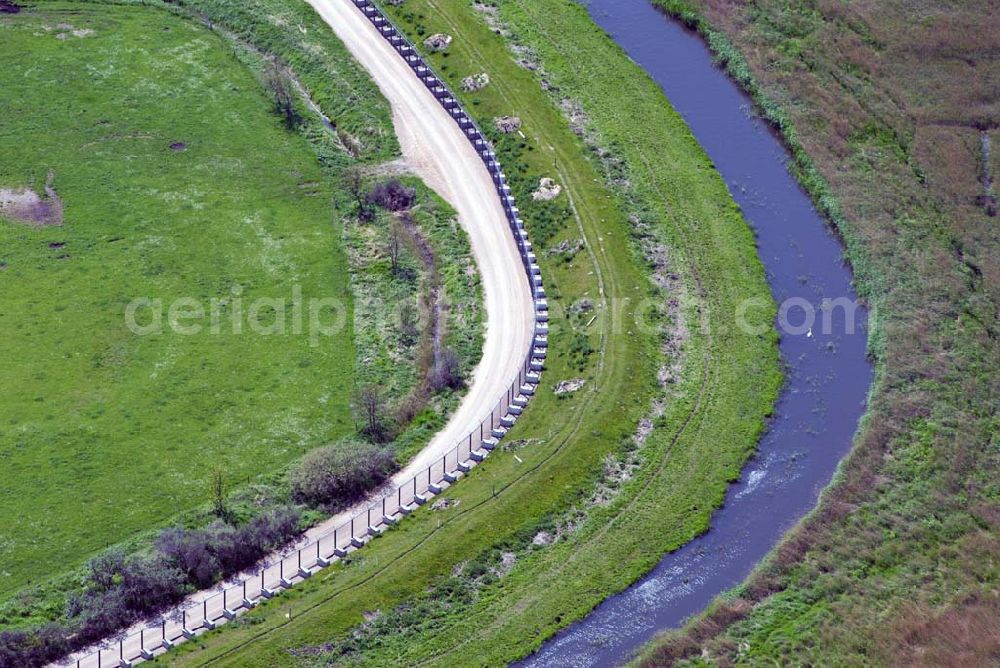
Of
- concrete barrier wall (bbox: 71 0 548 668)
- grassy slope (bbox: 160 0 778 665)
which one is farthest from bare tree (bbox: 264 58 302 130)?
concrete barrier wall (bbox: 71 0 548 668)

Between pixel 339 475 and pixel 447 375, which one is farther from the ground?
pixel 447 375

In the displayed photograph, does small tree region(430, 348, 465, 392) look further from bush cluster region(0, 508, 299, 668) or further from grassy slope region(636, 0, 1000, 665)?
grassy slope region(636, 0, 1000, 665)

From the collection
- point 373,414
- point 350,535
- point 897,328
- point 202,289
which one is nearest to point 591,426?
point 373,414

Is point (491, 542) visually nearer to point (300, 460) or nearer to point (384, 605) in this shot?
point (384, 605)

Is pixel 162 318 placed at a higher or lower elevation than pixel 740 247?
lower

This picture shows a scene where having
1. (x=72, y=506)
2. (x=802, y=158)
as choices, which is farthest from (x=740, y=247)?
(x=72, y=506)

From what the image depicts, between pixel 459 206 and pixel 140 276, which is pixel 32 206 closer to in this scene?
pixel 140 276
